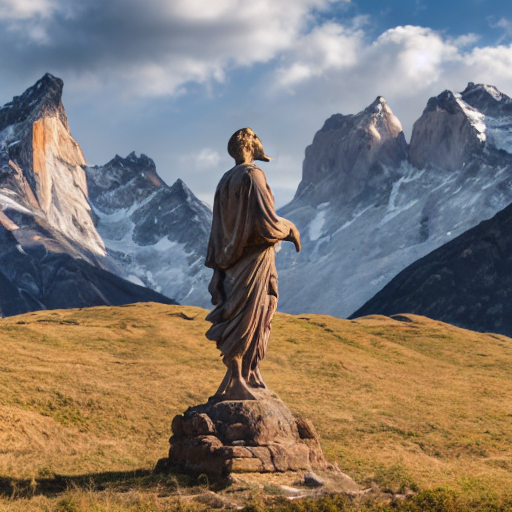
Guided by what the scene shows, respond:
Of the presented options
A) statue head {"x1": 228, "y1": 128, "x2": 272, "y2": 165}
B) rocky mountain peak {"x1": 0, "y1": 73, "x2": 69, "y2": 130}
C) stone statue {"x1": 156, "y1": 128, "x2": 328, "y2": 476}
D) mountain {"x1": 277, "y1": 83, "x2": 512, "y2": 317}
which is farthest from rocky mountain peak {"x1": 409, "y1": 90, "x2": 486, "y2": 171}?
stone statue {"x1": 156, "y1": 128, "x2": 328, "y2": 476}

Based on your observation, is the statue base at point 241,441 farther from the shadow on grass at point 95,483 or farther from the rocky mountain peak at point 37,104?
the rocky mountain peak at point 37,104

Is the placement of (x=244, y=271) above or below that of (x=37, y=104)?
below

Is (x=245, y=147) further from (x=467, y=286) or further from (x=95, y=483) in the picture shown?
(x=467, y=286)

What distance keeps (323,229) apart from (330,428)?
154 m

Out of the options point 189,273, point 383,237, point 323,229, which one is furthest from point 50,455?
point 189,273

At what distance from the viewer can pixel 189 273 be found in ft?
633

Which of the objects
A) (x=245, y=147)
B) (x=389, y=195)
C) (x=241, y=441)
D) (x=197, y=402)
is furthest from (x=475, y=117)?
(x=241, y=441)

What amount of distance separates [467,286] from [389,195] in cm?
6261

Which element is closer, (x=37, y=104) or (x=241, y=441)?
(x=241, y=441)

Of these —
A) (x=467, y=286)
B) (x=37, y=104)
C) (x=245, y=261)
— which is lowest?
(x=245, y=261)

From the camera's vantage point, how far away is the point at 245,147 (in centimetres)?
1526

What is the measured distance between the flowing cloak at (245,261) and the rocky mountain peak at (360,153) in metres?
172

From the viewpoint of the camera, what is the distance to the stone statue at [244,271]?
1424 centimetres

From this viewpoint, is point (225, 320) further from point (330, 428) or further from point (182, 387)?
point (182, 387)
